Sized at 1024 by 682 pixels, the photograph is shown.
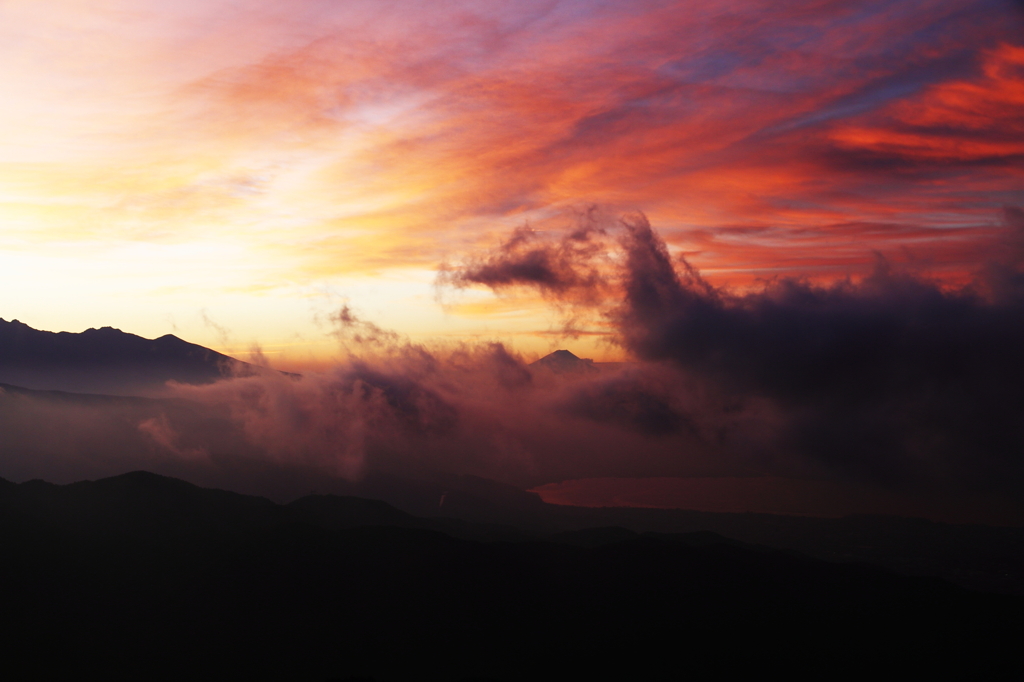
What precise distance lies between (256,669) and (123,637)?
45.7m

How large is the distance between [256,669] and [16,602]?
83.4 metres

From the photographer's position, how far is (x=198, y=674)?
189625 mm

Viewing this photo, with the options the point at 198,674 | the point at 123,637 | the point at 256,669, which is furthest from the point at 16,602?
the point at 256,669

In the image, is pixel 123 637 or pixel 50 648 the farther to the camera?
pixel 123 637

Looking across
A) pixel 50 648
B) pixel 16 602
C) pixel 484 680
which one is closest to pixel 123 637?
pixel 50 648

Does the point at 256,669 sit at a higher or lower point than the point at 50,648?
lower

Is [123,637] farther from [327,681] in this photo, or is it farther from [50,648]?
[327,681]

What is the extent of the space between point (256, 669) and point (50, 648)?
62709 mm

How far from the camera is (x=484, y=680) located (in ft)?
655

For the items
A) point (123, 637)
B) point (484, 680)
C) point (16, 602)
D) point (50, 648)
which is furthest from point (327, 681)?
point (16, 602)

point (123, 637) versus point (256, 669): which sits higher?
point (123, 637)

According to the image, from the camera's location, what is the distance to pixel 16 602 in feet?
640

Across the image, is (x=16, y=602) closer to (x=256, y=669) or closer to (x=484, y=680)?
(x=256, y=669)

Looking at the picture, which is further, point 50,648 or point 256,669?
point 256,669
